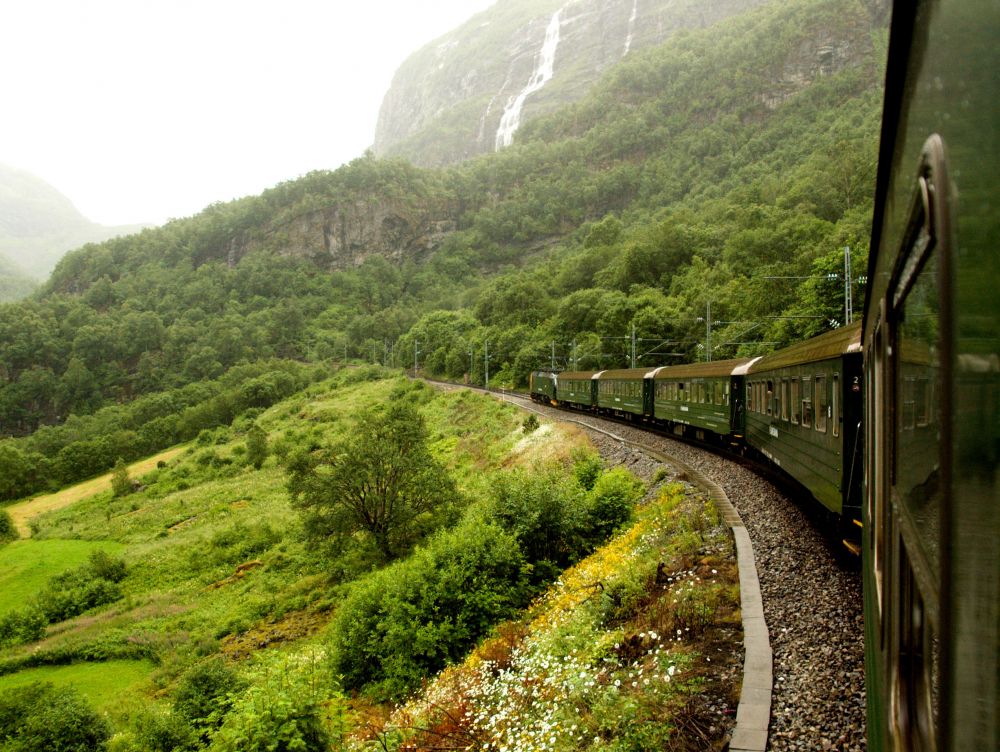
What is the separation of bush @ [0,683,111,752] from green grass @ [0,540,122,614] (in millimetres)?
19253

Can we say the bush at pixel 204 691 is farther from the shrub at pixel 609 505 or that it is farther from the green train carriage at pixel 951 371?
the green train carriage at pixel 951 371

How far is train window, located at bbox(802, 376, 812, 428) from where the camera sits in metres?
10.2

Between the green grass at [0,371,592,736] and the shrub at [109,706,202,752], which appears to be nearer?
the shrub at [109,706,202,752]

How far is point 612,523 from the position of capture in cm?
1537

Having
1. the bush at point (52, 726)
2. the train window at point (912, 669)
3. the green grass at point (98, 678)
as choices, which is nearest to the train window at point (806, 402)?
the train window at point (912, 669)

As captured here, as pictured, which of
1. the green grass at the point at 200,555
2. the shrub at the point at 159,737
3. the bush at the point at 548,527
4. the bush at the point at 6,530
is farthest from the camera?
the bush at the point at 6,530

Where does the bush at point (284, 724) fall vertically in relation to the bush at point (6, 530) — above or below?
above

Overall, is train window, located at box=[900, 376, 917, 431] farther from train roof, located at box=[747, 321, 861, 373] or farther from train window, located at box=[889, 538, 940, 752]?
train roof, located at box=[747, 321, 861, 373]

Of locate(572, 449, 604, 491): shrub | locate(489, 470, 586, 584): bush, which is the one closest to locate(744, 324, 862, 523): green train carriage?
locate(489, 470, 586, 584): bush

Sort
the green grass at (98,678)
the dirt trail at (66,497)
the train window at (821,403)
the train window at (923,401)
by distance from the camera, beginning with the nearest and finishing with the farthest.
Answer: the train window at (923,401)
the train window at (821,403)
the green grass at (98,678)
the dirt trail at (66,497)

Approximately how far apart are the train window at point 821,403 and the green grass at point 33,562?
38977 mm

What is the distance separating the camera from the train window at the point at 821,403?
9156mm

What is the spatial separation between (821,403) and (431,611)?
9.07 m

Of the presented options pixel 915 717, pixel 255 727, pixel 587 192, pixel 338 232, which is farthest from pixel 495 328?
pixel 338 232
